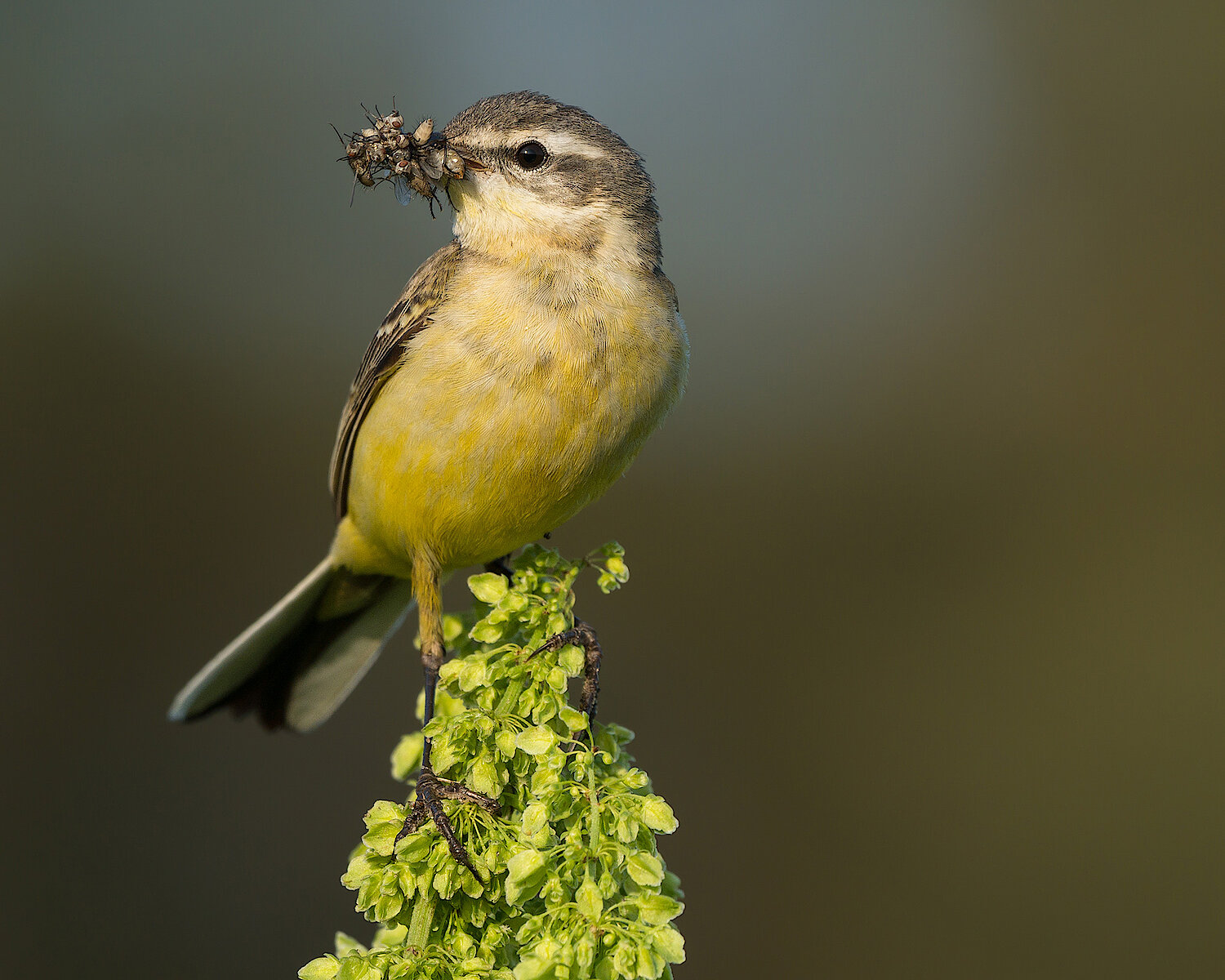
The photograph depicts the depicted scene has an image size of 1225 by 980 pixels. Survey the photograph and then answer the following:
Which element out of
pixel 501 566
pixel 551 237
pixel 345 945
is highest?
pixel 551 237

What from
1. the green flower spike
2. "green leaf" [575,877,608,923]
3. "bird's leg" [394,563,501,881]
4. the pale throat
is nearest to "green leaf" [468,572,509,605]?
the green flower spike

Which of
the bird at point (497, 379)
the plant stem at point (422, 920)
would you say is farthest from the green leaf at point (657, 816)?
the bird at point (497, 379)

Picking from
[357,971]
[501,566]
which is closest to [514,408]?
[501,566]

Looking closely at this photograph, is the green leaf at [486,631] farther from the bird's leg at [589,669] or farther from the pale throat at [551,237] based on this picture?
the pale throat at [551,237]

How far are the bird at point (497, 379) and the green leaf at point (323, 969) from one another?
27.7 inches

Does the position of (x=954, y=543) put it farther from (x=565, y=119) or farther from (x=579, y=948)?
(x=579, y=948)

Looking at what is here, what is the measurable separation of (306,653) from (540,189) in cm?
217

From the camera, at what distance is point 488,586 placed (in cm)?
280

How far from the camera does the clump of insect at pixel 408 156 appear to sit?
3.70 metres

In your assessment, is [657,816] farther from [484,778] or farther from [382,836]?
[382,836]

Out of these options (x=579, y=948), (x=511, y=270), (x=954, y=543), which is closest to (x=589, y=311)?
(x=511, y=270)

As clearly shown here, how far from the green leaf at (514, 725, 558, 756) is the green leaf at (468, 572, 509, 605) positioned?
521mm

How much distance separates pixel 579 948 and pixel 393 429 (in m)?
2.07

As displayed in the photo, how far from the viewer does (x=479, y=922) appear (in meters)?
2.35
